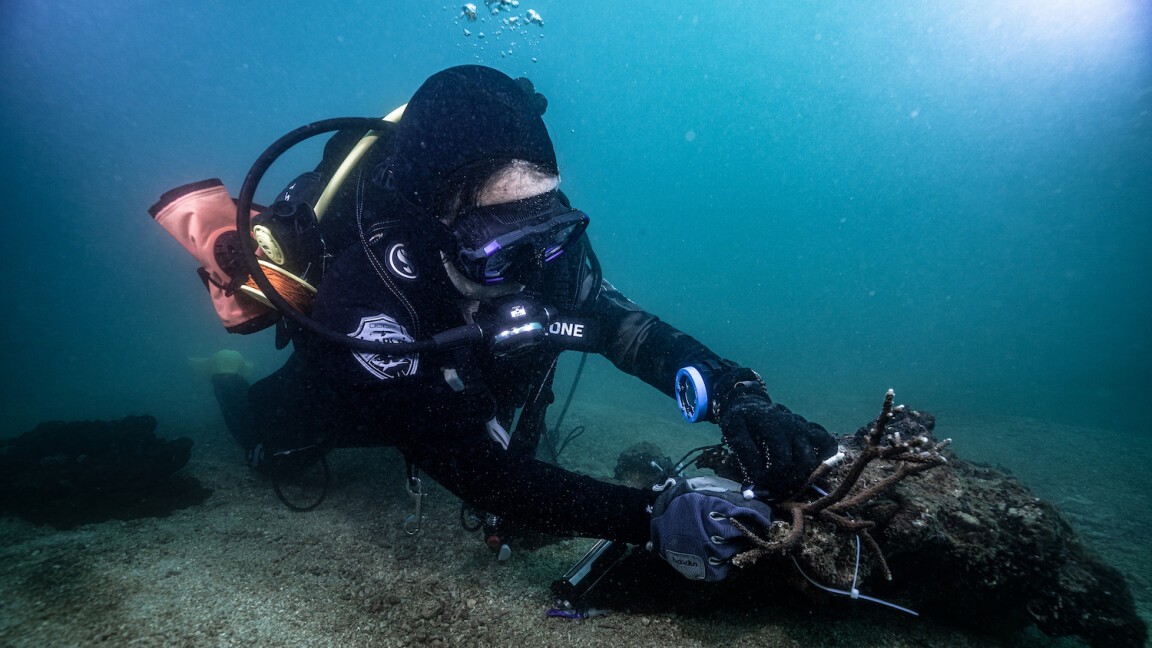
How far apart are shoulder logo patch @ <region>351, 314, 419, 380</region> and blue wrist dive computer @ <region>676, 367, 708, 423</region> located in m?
1.70

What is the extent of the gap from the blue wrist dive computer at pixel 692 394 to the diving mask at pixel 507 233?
1.24 meters

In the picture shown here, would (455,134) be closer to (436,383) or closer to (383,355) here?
(383,355)

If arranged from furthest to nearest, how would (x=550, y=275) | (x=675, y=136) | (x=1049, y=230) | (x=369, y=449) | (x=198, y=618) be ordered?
(x=675, y=136)
(x=1049, y=230)
(x=369, y=449)
(x=550, y=275)
(x=198, y=618)

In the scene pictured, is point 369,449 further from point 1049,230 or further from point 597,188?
point 1049,230

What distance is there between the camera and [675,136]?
12306 centimetres

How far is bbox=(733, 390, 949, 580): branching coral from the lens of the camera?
1431mm

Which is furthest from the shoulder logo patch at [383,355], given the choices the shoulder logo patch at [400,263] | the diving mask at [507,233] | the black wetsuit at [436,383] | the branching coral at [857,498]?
the branching coral at [857,498]

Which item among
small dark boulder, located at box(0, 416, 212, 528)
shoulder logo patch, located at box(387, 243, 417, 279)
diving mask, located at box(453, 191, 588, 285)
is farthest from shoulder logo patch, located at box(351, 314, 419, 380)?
small dark boulder, located at box(0, 416, 212, 528)

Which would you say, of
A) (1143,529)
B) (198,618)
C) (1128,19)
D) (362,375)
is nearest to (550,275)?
(362,375)

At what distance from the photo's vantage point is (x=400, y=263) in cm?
240

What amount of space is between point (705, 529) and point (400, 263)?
6.69ft

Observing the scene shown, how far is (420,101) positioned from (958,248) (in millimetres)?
151548

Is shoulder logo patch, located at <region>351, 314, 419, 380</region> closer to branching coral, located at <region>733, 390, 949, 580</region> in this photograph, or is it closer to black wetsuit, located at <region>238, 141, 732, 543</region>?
black wetsuit, located at <region>238, 141, 732, 543</region>

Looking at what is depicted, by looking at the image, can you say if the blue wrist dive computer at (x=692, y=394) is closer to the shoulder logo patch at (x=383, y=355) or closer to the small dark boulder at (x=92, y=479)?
the shoulder logo patch at (x=383, y=355)
